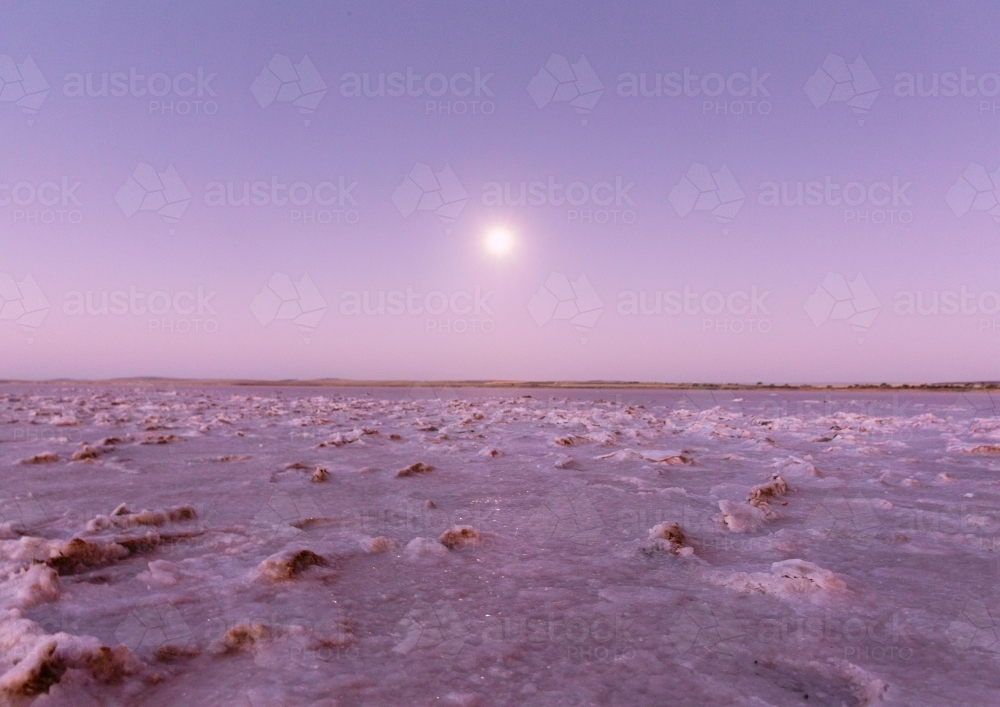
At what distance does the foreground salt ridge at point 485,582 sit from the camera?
A: 7.13 feet

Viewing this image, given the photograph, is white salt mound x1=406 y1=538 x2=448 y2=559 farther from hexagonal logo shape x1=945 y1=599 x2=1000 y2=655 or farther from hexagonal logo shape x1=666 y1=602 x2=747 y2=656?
hexagonal logo shape x1=945 y1=599 x2=1000 y2=655

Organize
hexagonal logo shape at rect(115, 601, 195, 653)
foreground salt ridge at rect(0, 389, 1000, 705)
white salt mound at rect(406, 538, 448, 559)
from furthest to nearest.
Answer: white salt mound at rect(406, 538, 448, 559) → hexagonal logo shape at rect(115, 601, 195, 653) → foreground salt ridge at rect(0, 389, 1000, 705)

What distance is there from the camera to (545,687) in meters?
2.14

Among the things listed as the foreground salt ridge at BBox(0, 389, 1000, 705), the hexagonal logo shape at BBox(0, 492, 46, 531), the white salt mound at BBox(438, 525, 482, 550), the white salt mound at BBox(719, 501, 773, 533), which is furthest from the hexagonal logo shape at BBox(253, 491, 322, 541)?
the white salt mound at BBox(719, 501, 773, 533)

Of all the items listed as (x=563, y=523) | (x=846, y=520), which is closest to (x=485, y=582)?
(x=563, y=523)

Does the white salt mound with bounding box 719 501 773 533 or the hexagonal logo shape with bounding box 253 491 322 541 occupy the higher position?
the white salt mound with bounding box 719 501 773 533

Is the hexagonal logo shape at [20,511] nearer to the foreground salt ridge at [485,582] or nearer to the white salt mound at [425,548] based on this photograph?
the foreground salt ridge at [485,582]

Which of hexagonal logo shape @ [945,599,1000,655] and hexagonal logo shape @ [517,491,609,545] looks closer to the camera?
hexagonal logo shape @ [945,599,1000,655]

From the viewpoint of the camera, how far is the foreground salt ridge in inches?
85.6

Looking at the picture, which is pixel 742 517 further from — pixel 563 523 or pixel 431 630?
pixel 431 630

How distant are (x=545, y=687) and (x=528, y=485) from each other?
410cm

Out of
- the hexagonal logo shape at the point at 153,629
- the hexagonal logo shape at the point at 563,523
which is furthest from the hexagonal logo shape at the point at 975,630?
the hexagonal logo shape at the point at 153,629

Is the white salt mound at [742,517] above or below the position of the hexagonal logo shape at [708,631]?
above

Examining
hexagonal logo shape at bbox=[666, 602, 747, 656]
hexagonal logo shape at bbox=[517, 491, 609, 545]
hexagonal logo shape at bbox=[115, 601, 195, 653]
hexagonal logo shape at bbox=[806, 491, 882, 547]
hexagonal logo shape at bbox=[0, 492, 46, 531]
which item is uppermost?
hexagonal logo shape at bbox=[806, 491, 882, 547]
